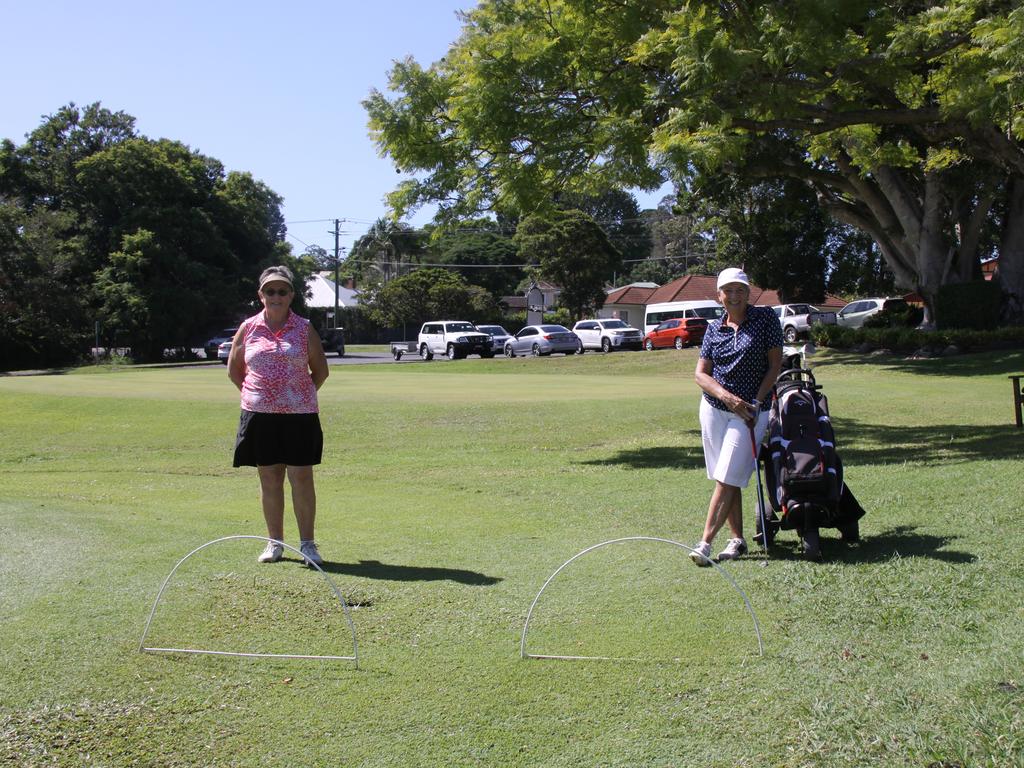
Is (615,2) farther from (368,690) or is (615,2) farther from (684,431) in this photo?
(368,690)

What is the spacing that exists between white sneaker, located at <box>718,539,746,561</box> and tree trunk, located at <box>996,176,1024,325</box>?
30243 millimetres

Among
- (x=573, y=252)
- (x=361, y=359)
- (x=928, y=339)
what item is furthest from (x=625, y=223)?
(x=928, y=339)

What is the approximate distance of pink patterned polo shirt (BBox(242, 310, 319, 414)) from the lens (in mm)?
6727

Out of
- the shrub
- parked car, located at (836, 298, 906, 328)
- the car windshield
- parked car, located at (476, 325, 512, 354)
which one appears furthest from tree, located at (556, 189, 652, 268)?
the shrub

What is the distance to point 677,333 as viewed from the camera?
4700 centimetres

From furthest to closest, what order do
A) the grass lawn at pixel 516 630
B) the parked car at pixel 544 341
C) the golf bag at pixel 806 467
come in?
the parked car at pixel 544 341
the golf bag at pixel 806 467
the grass lawn at pixel 516 630

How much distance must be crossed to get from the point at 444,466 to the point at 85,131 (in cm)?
5758

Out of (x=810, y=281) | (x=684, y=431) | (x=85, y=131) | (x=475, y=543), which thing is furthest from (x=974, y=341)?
(x=85, y=131)

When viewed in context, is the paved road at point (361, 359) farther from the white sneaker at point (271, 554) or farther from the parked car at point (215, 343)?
the white sneaker at point (271, 554)

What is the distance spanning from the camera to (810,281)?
144 feet

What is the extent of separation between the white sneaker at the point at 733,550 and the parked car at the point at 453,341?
1702 inches

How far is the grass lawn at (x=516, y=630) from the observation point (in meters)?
4.01

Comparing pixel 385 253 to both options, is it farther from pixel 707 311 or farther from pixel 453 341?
pixel 707 311

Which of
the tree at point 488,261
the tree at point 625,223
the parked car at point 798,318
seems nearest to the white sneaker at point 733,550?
the parked car at point 798,318
